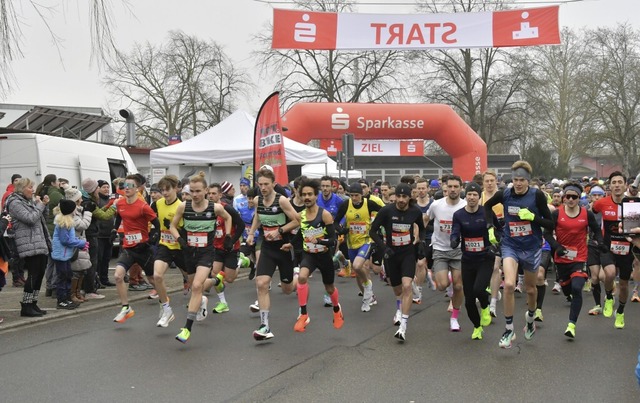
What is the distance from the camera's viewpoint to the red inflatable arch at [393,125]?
80.0ft

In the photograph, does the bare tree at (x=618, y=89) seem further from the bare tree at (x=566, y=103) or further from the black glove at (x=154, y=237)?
the black glove at (x=154, y=237)

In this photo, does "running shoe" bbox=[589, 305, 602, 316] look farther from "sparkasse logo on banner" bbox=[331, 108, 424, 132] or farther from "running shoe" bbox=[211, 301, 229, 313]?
"sparkasse logo on banner" bbox=[331, 108, 424, 132]

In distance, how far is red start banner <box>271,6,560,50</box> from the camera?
18328 mm

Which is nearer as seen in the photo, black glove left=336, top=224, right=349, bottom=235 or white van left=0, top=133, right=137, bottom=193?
black glove left=336, top=224, right=349, bottom=235

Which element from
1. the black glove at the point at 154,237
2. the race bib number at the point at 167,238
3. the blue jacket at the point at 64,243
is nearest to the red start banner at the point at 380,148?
the blue jacket at the point at 64,243

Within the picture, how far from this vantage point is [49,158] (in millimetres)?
14000

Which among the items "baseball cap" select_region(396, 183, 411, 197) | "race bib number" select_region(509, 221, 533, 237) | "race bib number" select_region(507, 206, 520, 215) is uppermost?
"baseball cap" select_region(396, 183, 411, 197)

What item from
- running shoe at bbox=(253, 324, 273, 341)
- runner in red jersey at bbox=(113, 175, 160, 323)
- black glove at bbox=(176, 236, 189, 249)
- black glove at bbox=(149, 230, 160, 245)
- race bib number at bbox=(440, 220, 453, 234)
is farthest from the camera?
runner in red jersey at bbox=(113, 175, 160, 323)

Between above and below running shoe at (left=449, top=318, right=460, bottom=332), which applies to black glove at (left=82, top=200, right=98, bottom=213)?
above

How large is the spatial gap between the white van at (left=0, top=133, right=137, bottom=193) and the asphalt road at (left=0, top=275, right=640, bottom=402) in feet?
19.2

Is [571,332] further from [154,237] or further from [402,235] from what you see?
[154,237]

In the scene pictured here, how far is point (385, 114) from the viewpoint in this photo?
985 inches

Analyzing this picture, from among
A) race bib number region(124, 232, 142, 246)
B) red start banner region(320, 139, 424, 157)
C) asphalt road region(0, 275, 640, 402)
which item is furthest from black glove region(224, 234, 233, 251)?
red start banner region(320, 139, 424, 157)

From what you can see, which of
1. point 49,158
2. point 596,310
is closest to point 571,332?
point 596,310
